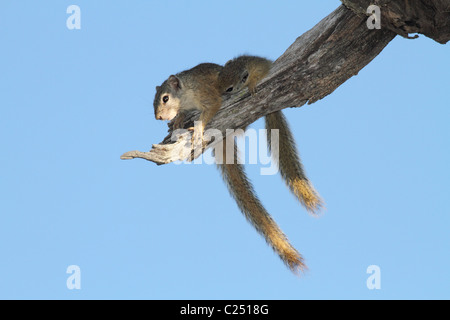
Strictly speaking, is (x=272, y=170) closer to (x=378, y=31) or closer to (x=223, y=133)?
(x=223, y=133)

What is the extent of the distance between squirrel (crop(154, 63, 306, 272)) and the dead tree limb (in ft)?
1.06

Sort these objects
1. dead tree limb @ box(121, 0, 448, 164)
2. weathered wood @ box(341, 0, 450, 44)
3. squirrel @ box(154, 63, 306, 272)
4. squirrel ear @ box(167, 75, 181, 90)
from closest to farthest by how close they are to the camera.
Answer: weathered wood @ box(341, 0, 450, 44) → dead tree limb @ box(121, 0, 448, 164) → squirrel @ box(154, 63, 306, 272) → squirrel ear @ box(167, 75, 181, 90)

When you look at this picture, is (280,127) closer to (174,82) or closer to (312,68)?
(312,68)

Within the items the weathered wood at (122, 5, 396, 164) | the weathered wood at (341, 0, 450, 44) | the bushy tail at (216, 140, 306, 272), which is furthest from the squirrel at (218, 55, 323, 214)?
the weathered wood at (341, 0, 450, 44)

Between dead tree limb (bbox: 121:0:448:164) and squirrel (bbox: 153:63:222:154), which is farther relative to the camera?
squirrel (bbox: 153:63:222:154)

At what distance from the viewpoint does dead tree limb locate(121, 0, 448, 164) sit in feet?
22.9

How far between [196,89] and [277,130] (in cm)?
125

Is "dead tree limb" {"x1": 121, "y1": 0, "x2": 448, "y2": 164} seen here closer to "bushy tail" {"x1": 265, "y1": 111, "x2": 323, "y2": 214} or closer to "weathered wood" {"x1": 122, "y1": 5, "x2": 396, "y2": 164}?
"weathered wood" {"x1": 122, "y1": 5, "x2": 396, "y2": 164}

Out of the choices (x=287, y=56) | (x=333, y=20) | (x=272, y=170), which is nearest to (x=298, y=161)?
(x=272, y=170)

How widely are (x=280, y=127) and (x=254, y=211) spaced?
3.97 feet

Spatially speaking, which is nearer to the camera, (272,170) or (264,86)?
(264,86)

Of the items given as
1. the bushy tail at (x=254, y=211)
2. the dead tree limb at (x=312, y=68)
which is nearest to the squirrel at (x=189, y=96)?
the dead tree limb at (x=312, y=68)

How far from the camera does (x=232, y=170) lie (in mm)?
7930

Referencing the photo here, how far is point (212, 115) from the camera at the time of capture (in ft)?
23.9
